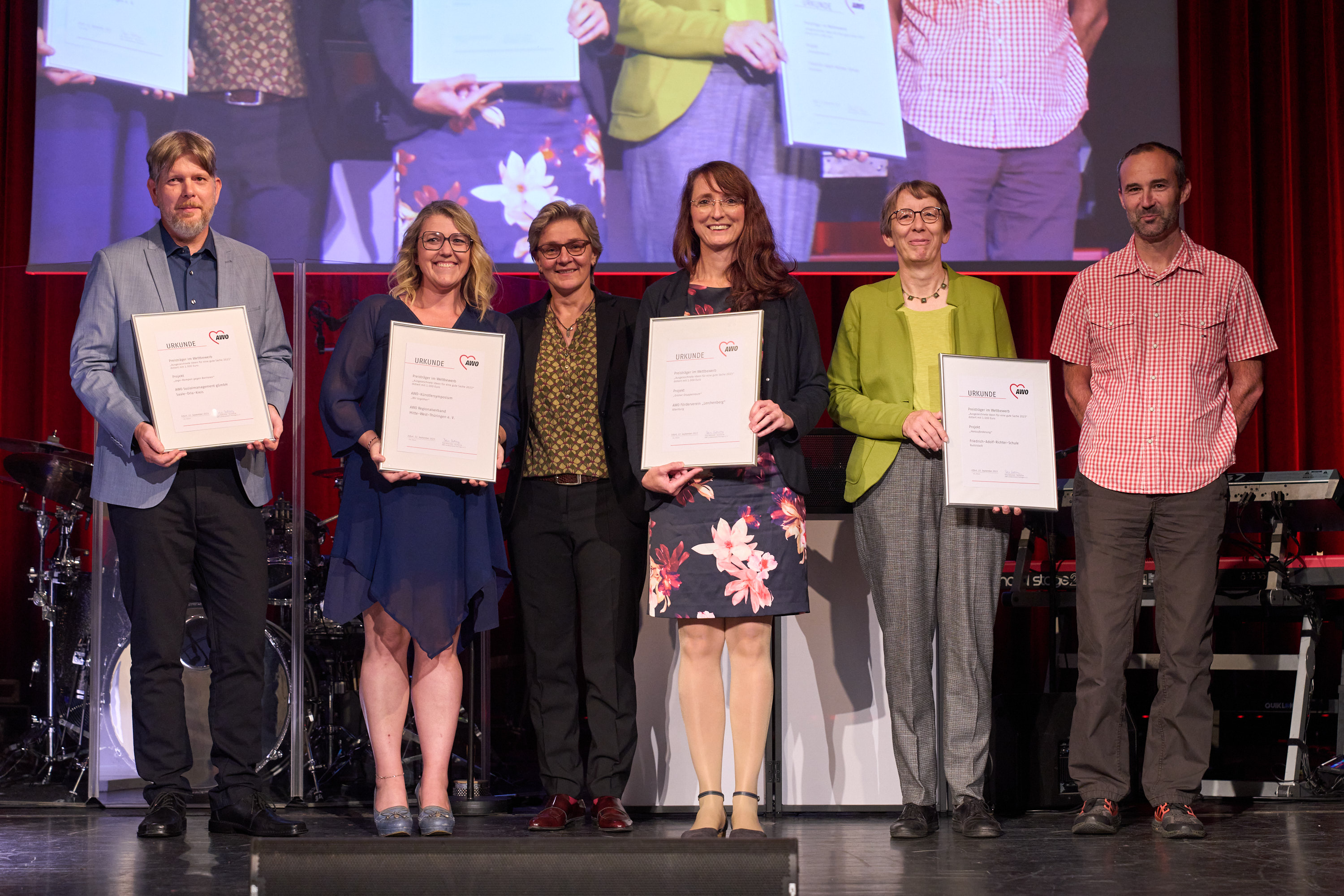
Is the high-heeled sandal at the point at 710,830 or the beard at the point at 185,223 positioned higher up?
the beard at the point at 185,223

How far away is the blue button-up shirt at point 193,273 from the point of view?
3.10 meters

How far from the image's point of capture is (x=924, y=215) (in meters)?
3.02

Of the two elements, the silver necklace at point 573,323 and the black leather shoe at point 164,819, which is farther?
the silver necklace at point 573,323

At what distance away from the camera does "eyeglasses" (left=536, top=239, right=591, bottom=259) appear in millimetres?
3068

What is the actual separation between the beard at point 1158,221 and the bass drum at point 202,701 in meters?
Answer: 2.79

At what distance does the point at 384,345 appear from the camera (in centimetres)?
295

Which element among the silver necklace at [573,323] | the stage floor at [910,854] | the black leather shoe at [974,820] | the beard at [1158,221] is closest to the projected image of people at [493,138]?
the silver necklace at [573,323]

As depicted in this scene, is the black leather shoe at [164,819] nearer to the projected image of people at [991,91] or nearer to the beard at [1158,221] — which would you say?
the beard at [1158,221]

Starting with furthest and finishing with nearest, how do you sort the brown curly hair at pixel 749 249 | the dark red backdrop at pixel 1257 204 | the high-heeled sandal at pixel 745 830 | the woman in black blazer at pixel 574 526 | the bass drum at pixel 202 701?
1. the dark red backdrop at pixel 1257 204
2. the bass drum at pixel 202 701
3. the woman in black blazer at pixel 574 526
4. the brown curly hair at pixel 749 249
5. the high-heeled sandal at pixel 745 830

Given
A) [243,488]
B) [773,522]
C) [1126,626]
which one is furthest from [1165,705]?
[243,488]

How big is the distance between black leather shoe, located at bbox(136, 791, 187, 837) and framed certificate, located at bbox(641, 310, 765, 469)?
4.85 feet

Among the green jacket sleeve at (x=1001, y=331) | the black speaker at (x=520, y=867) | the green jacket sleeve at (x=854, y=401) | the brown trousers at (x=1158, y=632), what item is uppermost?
the green jacket sleeve at (x=1001, y=331)

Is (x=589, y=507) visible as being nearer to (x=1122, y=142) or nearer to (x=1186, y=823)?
(x=1186, y=823)

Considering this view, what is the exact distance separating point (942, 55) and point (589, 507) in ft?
8.20
